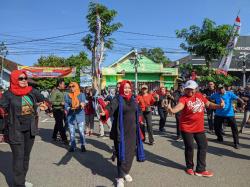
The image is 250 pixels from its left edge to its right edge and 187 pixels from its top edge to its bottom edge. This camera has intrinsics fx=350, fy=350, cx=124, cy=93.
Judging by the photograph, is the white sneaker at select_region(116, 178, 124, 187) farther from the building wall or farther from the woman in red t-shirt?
the building wall

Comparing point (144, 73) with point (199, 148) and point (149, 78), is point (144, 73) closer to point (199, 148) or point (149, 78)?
point (149, 78)

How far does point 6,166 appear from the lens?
278 inches

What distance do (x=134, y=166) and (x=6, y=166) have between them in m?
2.59

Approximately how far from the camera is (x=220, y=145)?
367 inches

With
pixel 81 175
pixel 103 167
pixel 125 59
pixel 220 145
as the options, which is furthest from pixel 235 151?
pixel 125 59

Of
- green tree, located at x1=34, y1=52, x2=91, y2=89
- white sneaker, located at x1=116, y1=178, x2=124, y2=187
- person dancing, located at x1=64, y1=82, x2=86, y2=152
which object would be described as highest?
green tree, located at x1=34, y1=52, x2=91, y2=89

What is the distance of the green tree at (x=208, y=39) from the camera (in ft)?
44.6

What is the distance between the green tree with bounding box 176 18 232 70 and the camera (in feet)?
44.6

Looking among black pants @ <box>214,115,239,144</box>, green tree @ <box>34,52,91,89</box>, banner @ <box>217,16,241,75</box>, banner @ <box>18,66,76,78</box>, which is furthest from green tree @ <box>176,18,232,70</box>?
green tree @ <box>34,52,91,89</box>

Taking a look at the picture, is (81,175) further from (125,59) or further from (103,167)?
(125,59)

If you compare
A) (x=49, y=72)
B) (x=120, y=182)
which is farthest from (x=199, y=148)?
(x=49, y=72)

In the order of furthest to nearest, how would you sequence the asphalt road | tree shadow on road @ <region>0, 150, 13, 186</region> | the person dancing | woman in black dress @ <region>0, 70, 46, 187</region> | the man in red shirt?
the man in red shirt
the person dancing
tree shadow on road @ <region>0, 150, 13, 186</region>
the asphalt road
woman in black dress @ <region>0, 70, 46, 187</region>

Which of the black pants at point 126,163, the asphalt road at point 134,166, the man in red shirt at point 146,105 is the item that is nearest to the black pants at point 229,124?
the asphalt road at point 134,166

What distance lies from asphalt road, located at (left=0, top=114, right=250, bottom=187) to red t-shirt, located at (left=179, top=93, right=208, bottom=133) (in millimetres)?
860
